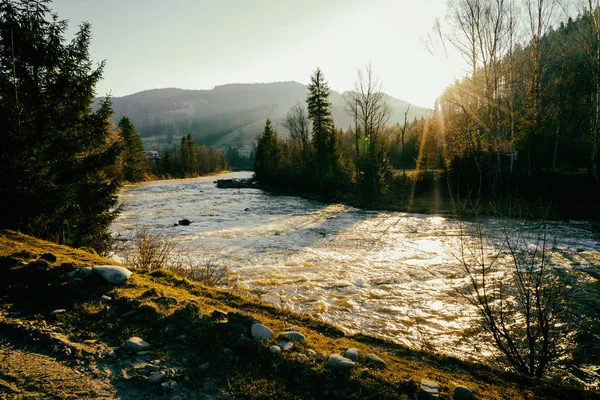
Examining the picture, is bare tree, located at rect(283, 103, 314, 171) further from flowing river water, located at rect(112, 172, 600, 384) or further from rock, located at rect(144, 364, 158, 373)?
rock, located at rect(144, 364, 158, 373)

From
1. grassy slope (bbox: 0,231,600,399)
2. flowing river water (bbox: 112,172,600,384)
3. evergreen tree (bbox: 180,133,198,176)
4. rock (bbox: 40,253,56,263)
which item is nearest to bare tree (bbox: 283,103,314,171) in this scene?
flowing river water (bbox: 112,172,600,384)

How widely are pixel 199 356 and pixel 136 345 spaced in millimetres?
669

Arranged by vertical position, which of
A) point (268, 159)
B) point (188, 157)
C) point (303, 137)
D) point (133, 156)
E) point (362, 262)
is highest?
point (188, 157)

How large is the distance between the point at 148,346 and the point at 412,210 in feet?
75.7

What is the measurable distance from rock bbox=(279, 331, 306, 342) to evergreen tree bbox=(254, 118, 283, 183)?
42402 mm

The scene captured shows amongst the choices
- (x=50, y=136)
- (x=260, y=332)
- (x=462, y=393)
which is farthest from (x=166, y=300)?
(x=50, y=136)

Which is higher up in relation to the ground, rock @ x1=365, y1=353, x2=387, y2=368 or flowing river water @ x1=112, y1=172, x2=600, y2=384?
rock @ x1=365, y1=353, x2=387, y2=368

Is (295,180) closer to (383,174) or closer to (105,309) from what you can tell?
(383,174)

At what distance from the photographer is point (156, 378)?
2.66 m

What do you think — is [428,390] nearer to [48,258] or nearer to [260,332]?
[260,332]

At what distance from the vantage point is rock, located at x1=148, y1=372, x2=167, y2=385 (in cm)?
265

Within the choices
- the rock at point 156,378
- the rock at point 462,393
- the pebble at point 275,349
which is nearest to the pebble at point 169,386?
the rock at point 156,378

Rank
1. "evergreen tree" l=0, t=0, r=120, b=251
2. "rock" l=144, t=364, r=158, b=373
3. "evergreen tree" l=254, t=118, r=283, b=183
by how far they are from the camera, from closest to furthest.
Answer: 1. "rock" l=144, t=364, r=158, b=373
2. "evergreen tree" l=0, t=0, r=120, b=251
3. "evergreen tree" l=254, t=118, r=283, b=183

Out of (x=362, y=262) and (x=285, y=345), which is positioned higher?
(x=285, y=345)
